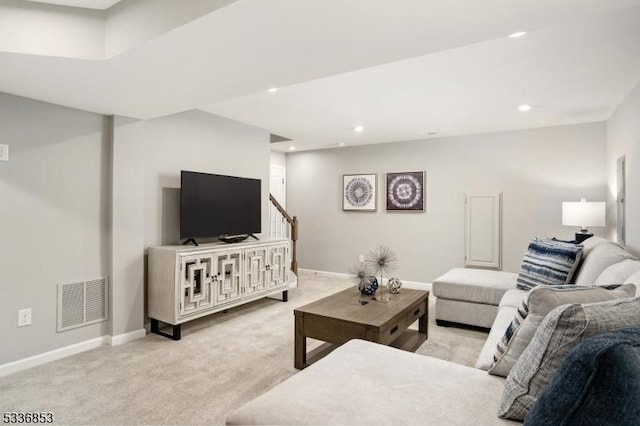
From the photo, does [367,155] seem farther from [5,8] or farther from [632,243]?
[5,8]

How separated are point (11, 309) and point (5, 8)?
6.81 ft

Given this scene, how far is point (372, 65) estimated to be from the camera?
7.16 feet

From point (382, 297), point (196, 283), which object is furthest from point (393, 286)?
point (196, 283)

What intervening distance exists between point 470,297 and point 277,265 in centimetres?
226

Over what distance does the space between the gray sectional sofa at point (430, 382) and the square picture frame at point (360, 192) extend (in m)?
4.31

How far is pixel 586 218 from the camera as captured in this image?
3.98m

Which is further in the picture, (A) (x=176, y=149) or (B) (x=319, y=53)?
(A) (x=176, y=149)

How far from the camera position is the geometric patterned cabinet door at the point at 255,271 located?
4078 mm

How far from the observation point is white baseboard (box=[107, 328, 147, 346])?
322cm

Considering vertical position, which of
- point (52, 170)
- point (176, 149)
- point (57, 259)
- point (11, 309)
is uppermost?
point (176, 149)

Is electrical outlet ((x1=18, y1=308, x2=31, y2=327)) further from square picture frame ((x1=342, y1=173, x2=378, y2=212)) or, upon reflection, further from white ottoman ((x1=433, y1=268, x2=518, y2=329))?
square picture frame ((x1=342, y1=173, x2=378, y2=212))

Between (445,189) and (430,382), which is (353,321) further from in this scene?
(445,189)

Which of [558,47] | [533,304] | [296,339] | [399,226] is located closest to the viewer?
[533,304]

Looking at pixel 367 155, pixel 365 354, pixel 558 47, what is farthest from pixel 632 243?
pixel 367 155
